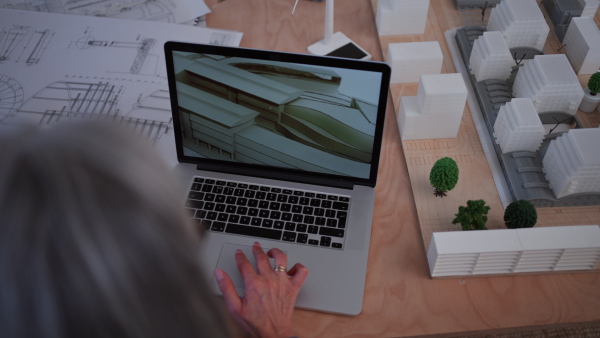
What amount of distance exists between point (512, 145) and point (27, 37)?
3.63 ft

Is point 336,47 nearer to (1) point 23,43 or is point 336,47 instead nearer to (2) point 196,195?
(2) point 196,195

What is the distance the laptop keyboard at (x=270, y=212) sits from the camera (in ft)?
3.11

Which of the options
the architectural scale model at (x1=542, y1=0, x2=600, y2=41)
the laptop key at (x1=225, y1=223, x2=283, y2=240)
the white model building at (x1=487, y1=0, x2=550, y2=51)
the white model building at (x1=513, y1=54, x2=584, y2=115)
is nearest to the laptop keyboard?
the laptop key at (x1=225, y1=223, x2=283, y2=240)

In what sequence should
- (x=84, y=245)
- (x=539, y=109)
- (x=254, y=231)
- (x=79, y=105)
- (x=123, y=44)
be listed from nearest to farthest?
(x=84, y=245)
(x=254, y=231)
(x=539, y=109)
(x=79, y=105)
(x=123, y=44)

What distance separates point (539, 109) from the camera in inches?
42.4

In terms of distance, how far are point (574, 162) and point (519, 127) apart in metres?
0.11

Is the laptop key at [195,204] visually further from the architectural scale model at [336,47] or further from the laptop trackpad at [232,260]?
the architectural scale model at [336,47]

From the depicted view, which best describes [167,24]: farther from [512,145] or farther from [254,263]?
[512,145]

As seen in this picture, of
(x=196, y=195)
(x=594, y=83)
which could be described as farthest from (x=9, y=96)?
(x=594, y=83)

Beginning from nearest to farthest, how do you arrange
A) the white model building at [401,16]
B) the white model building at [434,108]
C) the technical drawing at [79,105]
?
the white model building at [434,108] → the technical drawing at [79,105] → the white model building at [401,16]

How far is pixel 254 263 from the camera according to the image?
91 centimetres

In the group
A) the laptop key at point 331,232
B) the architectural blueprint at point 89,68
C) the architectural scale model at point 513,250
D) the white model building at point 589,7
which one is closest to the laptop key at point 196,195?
the architectural blueprint at point 89,68

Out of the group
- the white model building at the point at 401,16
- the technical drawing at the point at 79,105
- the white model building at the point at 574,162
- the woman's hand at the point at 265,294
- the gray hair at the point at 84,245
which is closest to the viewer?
the gray hair at the point at 84,245

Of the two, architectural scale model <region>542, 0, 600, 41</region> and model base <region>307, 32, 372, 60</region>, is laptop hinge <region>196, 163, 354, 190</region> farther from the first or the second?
architectural scale model <region>542, 0, 600, 41</region>
